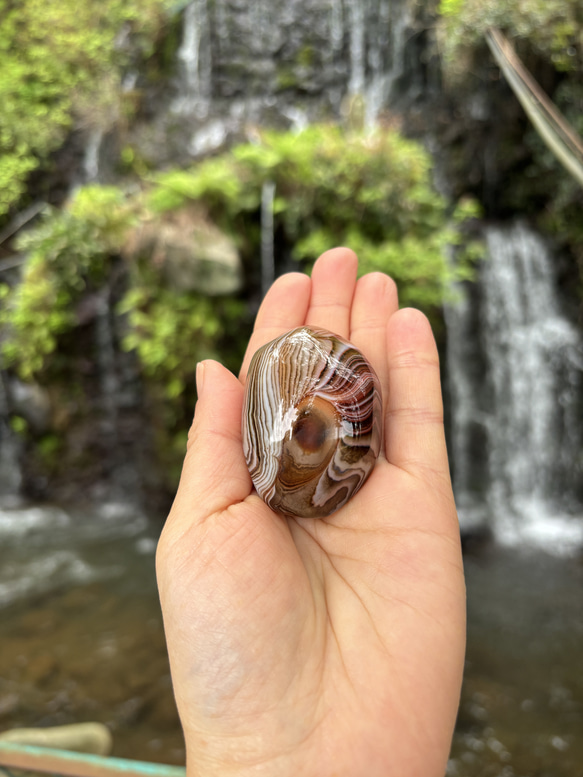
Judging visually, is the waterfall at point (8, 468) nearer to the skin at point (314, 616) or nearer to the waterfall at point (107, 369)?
the waterfall at point (107, 369)

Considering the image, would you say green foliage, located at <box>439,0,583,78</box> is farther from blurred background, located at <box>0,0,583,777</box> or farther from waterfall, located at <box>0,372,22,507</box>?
waterfall, located at <box>0,372,22,507</box>

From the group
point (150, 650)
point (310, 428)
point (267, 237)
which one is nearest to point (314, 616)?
point (310, 428)

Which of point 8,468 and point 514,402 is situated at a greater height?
point 514,402

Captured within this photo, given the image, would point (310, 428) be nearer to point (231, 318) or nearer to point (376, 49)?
point (231, 318)

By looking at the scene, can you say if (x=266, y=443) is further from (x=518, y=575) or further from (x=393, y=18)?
(x=393, y=18)

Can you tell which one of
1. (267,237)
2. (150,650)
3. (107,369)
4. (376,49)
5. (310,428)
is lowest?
(150,650)

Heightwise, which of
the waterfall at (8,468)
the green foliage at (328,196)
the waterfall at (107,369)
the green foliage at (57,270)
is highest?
the green foliage at (328,196)

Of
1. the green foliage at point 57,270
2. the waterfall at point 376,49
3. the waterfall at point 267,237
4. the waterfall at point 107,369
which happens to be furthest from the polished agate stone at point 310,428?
the waterfall at point 376,49
